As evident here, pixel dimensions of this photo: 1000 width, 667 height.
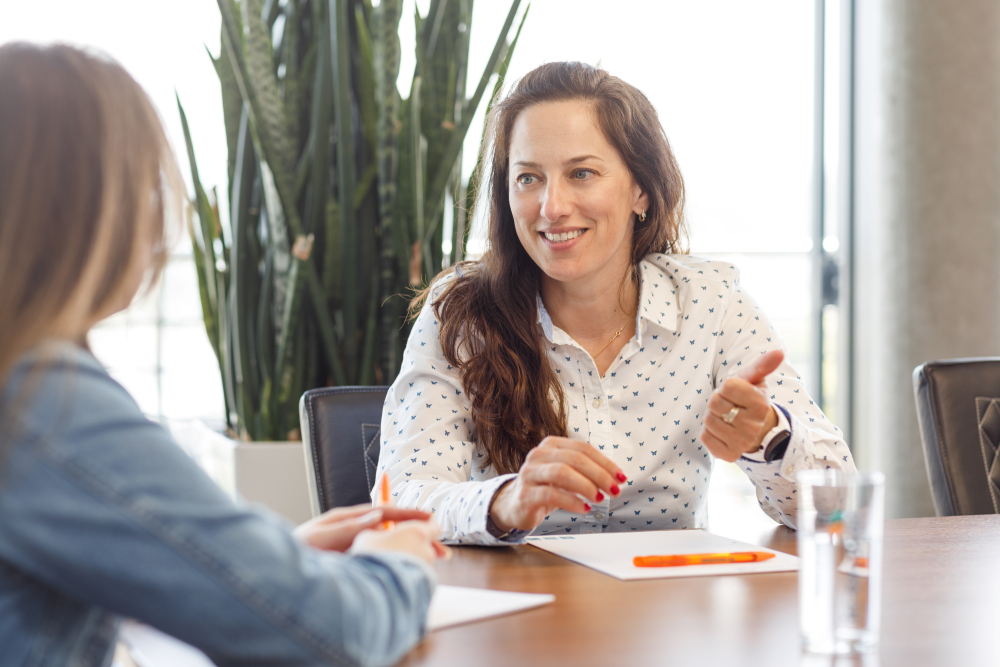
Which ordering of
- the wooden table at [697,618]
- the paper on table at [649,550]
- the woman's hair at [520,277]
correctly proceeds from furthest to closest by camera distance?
the woman's hair at [520,277], the paper on table at [649,550], the wooden table at [697,618]

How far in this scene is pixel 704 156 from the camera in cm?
398

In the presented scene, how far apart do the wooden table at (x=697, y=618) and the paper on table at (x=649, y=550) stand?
0.02 m

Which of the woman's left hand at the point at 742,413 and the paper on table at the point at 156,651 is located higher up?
the woman's left hand at the point at 742,413

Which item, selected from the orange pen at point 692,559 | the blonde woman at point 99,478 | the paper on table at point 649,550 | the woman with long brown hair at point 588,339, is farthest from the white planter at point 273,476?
the blonde woman at point 99,478

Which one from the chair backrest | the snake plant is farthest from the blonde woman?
the snake plant

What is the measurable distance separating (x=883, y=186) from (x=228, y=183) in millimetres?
2342

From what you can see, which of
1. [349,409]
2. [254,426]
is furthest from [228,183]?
[349,409]

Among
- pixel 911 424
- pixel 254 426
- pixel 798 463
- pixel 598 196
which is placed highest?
pixel 598 196

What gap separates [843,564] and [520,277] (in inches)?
42.8

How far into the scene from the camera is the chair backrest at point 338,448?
56.9 inches

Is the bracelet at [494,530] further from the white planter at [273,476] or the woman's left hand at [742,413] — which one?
the white planter at [273,476]

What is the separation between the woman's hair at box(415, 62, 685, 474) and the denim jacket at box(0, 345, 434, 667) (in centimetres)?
90

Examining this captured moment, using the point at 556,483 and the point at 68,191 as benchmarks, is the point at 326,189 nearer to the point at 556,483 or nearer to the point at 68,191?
the point at 556,483

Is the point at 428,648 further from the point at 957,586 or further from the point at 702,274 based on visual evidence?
the point at 702,274
